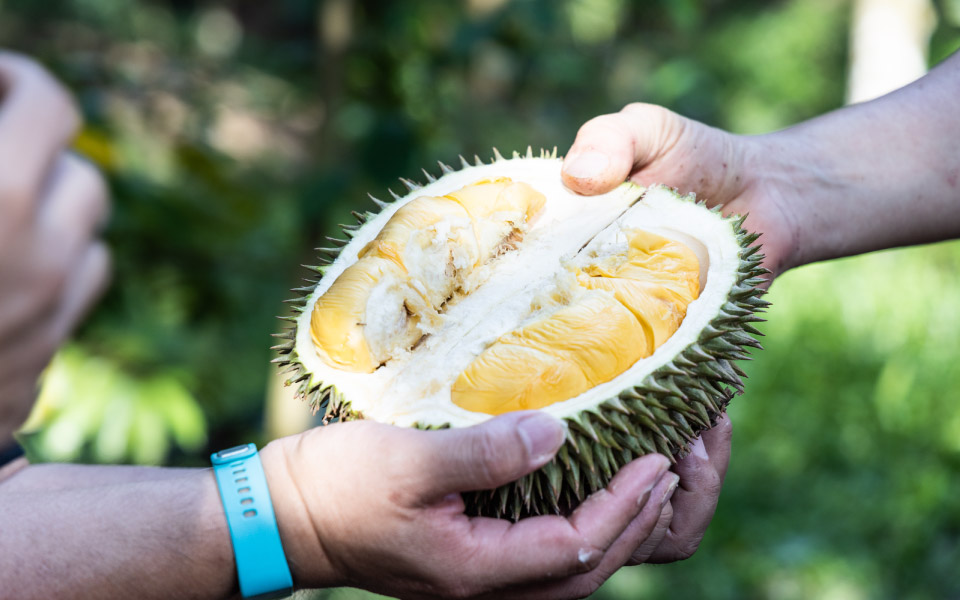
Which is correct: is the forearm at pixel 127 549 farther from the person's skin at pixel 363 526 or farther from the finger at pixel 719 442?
the finger at pixel 719 442

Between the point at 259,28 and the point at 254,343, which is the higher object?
the point at 259,28

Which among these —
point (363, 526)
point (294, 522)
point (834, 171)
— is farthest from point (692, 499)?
point (834, 171)

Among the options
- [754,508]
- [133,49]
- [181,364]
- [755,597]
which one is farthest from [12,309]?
[133,49]

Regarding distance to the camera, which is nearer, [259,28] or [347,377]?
[347,377]

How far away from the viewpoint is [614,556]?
1.60 meters

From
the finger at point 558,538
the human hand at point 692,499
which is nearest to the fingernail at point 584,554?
the finger at point 558,538

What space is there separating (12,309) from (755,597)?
130 inches

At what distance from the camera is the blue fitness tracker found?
4.77 ft

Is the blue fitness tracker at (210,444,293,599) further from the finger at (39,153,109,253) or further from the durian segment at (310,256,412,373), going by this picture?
the finger at (39,153,109,253)

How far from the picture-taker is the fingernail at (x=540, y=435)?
1362 millimetres

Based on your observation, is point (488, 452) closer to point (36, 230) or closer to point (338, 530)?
point (338, 530)

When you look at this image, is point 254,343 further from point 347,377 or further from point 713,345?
point 713,345

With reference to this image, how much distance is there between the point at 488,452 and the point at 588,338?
399 mm

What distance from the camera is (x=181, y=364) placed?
3830 millimetres
